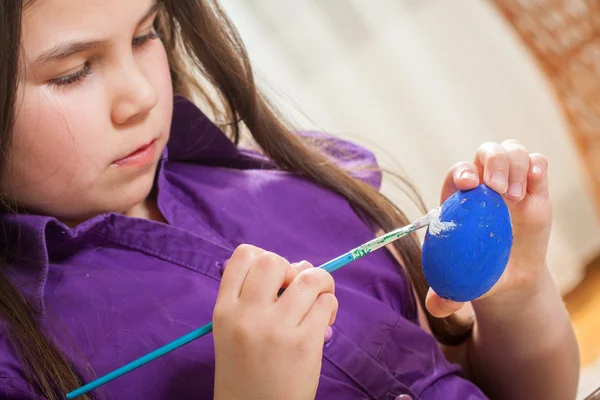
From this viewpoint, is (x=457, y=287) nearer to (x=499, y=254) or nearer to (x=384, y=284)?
(x=499, y=254)

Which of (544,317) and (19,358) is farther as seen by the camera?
(544,317)

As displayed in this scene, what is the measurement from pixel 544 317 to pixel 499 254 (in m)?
0.20

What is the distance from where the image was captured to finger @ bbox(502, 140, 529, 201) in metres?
0.70

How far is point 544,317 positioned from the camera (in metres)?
0.81

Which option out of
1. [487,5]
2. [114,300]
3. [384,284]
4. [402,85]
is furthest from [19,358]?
[487,5]

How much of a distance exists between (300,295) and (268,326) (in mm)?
38

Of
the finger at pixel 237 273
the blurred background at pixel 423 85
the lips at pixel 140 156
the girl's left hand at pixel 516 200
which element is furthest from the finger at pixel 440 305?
the blurred background at pixel 423 85

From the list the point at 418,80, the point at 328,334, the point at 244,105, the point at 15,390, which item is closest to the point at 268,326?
the point at 328,334

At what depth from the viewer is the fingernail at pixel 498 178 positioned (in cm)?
67

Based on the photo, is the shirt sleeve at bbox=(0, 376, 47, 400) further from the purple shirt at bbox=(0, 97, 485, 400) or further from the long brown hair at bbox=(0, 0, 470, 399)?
the long brown hair at bbox=(0, 0, 470, 399)

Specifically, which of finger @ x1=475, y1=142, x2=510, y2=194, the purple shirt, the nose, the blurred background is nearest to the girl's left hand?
finger @ x1=475, y1=142, x2=510, y2=194

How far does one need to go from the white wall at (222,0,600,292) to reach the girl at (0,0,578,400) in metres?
0.56

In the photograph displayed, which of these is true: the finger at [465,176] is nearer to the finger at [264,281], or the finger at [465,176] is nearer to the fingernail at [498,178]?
the fingernail at [498,178]

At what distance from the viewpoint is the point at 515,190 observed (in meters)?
0.70
